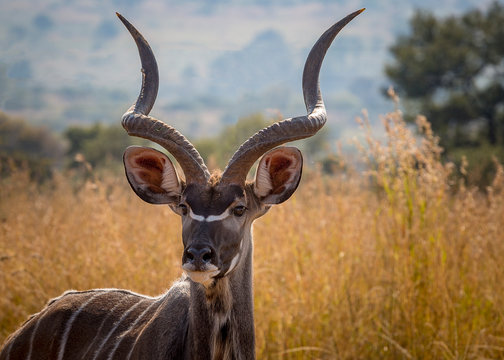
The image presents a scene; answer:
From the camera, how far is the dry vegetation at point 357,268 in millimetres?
4855

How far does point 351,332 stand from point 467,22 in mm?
22377

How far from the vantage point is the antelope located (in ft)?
10.7

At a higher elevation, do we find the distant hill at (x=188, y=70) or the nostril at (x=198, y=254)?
the distant hill at (x=188, y=70)

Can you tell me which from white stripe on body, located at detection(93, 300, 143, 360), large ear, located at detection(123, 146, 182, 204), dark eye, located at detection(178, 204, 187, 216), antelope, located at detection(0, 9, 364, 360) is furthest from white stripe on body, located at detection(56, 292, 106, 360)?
dark eye, located at detection(178, 204, 187, 216)

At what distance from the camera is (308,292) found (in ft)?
16.4

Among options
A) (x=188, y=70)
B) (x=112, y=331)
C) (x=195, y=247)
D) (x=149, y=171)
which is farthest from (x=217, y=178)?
(x=188, y=70)

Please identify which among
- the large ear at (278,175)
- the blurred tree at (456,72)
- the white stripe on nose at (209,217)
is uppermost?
the blurred tree at (456,72)

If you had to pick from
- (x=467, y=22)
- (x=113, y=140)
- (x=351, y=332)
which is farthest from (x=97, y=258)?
(x=467, y=22)

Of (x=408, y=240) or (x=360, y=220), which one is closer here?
(x=408, y=240)

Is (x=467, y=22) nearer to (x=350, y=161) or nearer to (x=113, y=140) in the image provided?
(x=113, y=140)

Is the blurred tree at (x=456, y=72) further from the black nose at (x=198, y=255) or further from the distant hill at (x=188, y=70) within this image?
the black nose at (x=198, y=255)

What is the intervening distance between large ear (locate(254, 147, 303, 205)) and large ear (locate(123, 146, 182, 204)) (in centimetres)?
45

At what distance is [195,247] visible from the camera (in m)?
3.05

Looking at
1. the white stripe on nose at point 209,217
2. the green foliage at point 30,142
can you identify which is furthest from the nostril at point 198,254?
the green foliage at point 30,142
